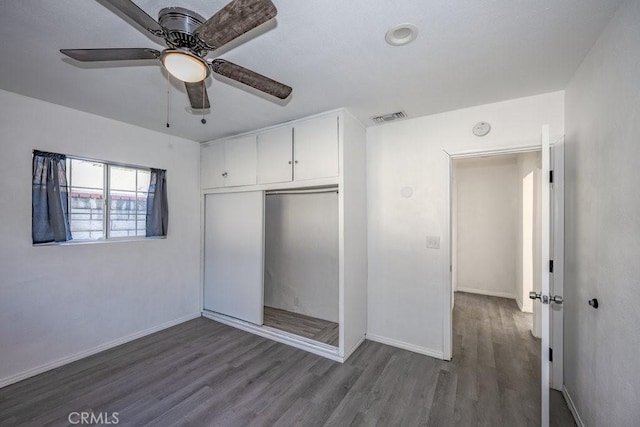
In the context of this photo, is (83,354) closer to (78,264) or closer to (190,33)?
(78,264)

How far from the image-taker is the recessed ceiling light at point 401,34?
1.50m

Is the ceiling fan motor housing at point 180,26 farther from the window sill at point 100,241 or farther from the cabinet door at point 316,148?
the window sill at point 100,241

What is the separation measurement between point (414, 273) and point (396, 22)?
7.33 feet

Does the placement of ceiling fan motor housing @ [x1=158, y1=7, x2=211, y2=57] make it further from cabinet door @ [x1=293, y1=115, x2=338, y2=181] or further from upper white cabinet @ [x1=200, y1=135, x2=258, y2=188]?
upper white cabinet @ [x1=200, y1=135, x2=258, y2=188]

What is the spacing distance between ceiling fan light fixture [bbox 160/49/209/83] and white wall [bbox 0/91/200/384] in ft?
7.30

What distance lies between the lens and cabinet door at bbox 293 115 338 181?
2670 mm

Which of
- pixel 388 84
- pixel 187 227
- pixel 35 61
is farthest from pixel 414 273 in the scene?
pixel 35 61

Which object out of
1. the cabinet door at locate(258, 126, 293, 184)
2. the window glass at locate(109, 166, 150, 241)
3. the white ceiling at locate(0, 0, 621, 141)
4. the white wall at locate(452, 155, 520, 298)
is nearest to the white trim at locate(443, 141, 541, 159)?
the white ceiling at locate(0, 0, 621, 141)

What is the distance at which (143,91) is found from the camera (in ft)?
7.50

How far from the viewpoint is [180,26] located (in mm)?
1239

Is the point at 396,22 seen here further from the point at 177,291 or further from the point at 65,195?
the point at 177,291

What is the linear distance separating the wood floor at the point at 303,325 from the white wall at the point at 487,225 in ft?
10.5

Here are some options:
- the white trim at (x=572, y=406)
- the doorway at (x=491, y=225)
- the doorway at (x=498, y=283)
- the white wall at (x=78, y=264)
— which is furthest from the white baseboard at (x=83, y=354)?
the doorway at (x=491, y=225)

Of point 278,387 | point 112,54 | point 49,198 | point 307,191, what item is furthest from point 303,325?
point 112,54
